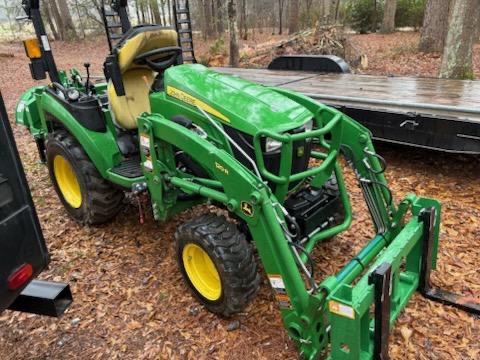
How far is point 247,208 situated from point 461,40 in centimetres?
618

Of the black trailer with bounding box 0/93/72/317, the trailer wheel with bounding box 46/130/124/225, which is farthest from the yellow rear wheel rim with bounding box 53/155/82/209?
the black trailer with bounding box 0/93/72/317

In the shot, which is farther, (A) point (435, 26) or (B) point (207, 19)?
(B) point (207, 19)

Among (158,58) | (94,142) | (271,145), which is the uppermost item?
(158,58)

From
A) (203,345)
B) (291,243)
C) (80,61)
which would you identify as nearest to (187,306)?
(203,345)

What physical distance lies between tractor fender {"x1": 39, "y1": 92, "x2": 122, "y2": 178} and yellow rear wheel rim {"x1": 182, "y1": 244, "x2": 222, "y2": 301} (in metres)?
1.17

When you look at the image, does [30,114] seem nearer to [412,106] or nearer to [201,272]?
[201,272]

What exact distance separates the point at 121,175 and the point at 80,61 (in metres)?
15.8

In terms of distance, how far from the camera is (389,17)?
17.0 metres

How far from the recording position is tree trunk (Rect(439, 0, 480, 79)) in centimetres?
645

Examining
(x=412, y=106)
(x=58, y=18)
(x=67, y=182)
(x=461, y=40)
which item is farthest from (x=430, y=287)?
(x=58, y=18)

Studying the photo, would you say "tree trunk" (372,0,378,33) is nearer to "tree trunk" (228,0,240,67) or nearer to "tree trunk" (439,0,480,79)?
"tree trunk" (228,0,240,67)

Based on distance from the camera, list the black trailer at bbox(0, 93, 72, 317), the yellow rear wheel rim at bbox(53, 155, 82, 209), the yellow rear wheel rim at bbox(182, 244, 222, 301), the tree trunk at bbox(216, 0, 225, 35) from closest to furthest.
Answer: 1. the black trailer at bbox(0, 93, 72, 317)
2. the yellow rear wheel rim at bbox(182, 244, 222, 301)
3. the yellow rear wheel rim at bbox(53, 155, 82, 209)
4. the tree trunk at bbox(216, 0, 225, 35)

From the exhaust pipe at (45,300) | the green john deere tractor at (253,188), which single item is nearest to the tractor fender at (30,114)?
the green john deere tractor at (253,188)

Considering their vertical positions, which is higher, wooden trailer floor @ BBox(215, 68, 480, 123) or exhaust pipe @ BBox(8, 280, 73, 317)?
wooden trailer floor @ BBox(215, 68, 480, 123)
